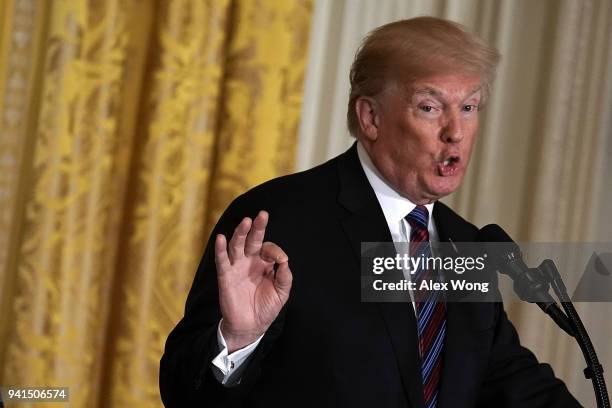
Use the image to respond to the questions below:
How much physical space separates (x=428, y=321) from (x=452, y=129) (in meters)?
0.39

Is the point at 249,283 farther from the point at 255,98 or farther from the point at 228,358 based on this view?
the point at 255,98

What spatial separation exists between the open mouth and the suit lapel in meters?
0.15

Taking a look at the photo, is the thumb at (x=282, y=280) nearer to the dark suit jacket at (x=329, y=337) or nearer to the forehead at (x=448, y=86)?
Result: the dark suit jacket at (x=329, y=337)

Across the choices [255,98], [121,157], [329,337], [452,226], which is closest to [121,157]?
[121,157]

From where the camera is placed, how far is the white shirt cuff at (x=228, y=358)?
1.63 m

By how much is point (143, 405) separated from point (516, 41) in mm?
1818

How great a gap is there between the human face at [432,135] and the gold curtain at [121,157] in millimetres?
898

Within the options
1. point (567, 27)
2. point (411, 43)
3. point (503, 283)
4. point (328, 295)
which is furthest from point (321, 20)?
point (328, 295)

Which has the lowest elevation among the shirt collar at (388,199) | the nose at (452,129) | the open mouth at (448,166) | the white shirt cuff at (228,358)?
the white shirt cuff at (228,358)

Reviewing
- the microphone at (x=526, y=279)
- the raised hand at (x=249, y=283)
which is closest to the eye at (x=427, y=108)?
the microphone at (x=526, y=279)

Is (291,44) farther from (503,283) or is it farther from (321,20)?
(503,283)

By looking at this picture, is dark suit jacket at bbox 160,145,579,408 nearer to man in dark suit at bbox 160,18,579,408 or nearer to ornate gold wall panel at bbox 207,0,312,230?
man in dark suit at bbox 160,18,579,408

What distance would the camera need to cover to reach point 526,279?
164 cm

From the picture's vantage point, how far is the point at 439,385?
187 centimetres
